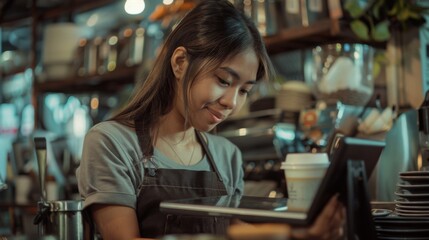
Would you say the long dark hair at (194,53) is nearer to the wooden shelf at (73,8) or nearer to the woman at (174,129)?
the woman at (174,129)

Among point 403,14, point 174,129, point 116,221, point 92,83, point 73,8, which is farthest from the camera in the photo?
point 73,8

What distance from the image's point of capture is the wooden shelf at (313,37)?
2963 millimetres

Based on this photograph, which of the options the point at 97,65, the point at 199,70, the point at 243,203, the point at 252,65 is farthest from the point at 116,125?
the point at 97,65

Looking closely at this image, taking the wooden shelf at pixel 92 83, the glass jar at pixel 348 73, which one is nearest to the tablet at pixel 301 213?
the glass jar at pixel 348 73

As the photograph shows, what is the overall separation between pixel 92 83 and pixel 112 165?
3205 millimetres

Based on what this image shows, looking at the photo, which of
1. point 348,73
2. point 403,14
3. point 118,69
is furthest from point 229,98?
point 118,69

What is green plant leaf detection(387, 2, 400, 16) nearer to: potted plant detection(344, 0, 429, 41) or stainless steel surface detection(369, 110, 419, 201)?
potted plant detection(344, 0, 429, 41)

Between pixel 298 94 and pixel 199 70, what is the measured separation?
155 cm

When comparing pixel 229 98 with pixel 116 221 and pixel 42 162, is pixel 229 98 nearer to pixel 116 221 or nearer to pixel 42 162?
pixel 116 221

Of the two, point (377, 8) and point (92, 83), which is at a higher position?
point (377, 8)

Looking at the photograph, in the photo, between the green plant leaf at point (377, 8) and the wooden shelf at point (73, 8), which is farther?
the wooden shelf at point (73, 8)

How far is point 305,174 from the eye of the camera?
1358 millimetres

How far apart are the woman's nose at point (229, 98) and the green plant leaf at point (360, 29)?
4.02 feet

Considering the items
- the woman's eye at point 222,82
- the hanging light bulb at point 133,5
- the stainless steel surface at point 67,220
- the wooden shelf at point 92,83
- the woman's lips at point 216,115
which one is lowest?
the stainless steel surface at point 67,220
